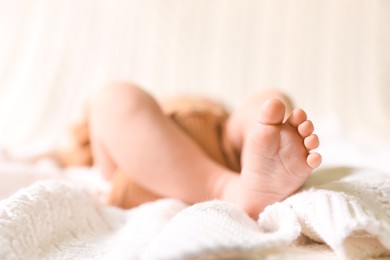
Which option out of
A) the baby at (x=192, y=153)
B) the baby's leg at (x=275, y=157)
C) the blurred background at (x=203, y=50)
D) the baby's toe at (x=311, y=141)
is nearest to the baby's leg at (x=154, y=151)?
the baby at (x=192, y=153)

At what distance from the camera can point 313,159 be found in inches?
25.3

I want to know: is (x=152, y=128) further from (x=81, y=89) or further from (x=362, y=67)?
(x=362, y=67)

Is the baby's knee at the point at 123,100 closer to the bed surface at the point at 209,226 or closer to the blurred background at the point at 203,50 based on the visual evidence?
the bed surface at the point at 209,226

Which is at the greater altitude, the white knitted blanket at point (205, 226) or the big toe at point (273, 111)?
the big toe at point (273, 111)

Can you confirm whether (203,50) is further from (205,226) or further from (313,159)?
(205,226)

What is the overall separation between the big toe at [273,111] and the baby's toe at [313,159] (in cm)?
6

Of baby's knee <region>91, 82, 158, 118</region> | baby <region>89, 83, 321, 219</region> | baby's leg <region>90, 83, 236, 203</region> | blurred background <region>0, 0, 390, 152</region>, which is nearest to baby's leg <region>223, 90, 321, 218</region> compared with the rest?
baby <region>89, 83, 321, 219</region>

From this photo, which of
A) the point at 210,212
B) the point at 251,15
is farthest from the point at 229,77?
the point at 210,212

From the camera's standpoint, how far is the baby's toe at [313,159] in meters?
0.64

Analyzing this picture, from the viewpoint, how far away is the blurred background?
178 cm

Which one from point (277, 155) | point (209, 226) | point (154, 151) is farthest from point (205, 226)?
point (154, 151)

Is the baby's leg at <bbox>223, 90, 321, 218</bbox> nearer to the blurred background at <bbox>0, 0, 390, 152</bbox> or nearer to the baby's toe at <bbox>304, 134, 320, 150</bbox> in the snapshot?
the baby's toe at <bbox>304, 134, 320, 150</bbox>

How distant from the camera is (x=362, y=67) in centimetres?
184

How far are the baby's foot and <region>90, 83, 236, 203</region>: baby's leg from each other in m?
0.13
